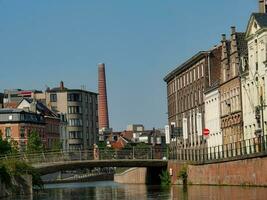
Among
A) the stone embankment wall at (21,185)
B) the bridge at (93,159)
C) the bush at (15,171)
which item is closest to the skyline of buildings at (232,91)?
the bridge at (93,159)

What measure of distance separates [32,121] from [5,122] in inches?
273

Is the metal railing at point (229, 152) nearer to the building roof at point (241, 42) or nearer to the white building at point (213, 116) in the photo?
the white building at point (213, 116)

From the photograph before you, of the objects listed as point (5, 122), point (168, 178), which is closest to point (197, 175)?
point (168, 178)

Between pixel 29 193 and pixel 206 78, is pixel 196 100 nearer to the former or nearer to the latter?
pixel 206 78

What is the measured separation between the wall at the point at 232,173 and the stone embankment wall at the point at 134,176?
32.6 meters

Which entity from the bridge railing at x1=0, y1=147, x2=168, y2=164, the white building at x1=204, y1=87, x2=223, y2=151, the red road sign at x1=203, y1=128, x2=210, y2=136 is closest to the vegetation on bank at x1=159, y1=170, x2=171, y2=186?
the bridge railing at x1=0, y1=147, x2=168, y2=164

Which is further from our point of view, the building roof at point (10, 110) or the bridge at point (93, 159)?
the building roof at point (10, 110)

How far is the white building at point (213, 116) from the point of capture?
11383 cm

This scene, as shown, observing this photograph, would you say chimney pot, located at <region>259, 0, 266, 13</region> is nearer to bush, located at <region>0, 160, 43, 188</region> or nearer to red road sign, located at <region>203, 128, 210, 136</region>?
red road sign, located at <region>203, 128, 210, 136</region>

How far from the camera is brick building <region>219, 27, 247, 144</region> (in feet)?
336

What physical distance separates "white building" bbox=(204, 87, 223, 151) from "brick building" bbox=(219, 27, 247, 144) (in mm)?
2418

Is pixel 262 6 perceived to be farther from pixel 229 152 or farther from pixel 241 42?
pixel 229 152

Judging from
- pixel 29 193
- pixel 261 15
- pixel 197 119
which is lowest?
pixel 29 193

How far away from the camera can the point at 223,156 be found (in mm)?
88688
